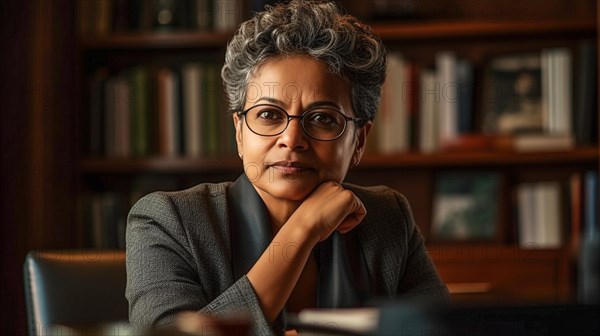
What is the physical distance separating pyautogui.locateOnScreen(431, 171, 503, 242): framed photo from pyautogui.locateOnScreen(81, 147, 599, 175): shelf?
7 centimetres

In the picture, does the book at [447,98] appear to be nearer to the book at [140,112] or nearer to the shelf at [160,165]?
the shelf at [160,165]

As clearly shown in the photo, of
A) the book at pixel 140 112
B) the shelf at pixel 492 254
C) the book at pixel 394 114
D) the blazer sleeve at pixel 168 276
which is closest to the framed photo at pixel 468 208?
the shelf at pixel 492 254

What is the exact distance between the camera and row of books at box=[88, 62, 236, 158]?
3.20m

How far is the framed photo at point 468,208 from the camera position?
10.6 feet

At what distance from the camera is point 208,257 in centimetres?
157

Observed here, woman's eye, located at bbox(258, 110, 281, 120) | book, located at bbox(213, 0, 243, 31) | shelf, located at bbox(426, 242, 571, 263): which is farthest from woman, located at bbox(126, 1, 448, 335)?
book, located at bbox(213, 0, 243, 31)

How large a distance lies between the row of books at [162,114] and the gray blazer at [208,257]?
1.41 m

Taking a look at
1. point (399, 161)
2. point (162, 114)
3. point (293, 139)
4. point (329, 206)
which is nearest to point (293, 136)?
point (293, 139)

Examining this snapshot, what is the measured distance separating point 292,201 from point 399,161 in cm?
151

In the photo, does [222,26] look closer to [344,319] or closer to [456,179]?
[456,179]

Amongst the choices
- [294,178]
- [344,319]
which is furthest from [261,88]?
[344,319]

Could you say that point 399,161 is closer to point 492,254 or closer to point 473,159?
point 473,159

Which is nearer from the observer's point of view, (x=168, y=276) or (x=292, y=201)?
(x=168, y=276)

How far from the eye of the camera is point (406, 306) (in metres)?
0.70
